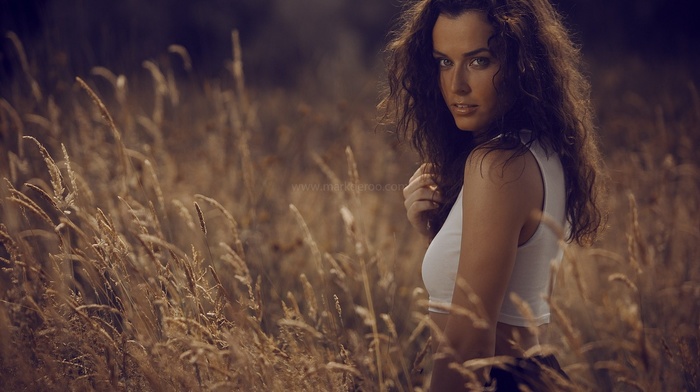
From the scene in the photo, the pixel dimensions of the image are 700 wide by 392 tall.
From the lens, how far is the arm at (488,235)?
1.38 metres

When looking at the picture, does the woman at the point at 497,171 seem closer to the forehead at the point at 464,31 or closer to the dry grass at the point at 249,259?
the forehead at the point at 464,31

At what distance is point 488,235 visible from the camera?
1380 mm

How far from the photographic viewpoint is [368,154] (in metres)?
5.65

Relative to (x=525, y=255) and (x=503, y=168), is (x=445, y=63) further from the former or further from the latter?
(x=525, y=255)

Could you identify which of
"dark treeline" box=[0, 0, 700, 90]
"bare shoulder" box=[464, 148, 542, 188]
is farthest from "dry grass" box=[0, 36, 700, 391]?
"dark treeline" box=[0, 0, 700, 90]

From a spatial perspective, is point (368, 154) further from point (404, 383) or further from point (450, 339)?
point (450, 339)

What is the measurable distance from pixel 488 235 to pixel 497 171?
5.9 inches

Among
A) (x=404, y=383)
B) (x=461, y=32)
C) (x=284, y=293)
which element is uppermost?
(x=461, y=32)

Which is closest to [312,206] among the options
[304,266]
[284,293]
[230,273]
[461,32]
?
[304,266]

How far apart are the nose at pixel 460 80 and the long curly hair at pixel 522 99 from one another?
0.09 metres

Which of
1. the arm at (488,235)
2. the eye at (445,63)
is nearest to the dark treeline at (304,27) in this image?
the eye at (445,63)

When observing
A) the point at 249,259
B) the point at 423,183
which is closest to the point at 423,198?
the point at 423,183

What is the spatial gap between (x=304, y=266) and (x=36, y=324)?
5.37 ft

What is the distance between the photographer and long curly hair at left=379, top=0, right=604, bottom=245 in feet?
5.23
